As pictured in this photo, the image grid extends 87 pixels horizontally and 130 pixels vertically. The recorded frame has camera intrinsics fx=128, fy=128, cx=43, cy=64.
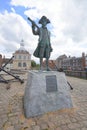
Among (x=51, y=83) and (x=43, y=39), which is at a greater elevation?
(x=43, y=39)

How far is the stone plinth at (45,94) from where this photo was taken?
414 centimetres

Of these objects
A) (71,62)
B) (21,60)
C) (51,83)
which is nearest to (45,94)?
(51,83)

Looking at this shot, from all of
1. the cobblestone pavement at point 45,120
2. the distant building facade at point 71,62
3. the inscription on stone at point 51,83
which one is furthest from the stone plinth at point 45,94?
the distant building facade at point 71,62

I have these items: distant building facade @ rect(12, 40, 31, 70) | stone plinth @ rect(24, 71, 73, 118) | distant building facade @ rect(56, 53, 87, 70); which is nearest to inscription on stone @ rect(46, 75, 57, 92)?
stone plinth @ rect(24, 71, 73, 118)

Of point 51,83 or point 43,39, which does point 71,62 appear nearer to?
point 43,39

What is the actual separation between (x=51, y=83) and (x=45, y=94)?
1.46 ft

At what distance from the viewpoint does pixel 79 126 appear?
3455mm

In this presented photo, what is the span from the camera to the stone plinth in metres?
4.14

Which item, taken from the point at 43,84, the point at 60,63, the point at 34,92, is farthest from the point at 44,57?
the point at 60,63

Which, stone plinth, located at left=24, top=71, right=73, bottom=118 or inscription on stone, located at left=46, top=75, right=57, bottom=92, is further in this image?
inscription on stone, located at left=46, top=75, right=57, bottom=92

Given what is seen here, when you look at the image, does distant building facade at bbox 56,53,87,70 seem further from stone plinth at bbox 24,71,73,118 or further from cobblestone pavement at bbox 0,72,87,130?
cobblestone pavement at bbox 0,72,87,130

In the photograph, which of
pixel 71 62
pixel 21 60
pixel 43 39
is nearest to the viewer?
pixel 43 39

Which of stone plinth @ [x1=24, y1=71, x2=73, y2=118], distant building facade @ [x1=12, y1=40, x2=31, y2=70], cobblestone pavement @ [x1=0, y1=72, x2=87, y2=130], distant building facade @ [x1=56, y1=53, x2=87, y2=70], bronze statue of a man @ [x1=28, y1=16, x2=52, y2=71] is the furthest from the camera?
distant building facade @ [x1=56, y1=53, x2=87, y2=70]

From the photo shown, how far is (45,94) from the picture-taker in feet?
14.1
